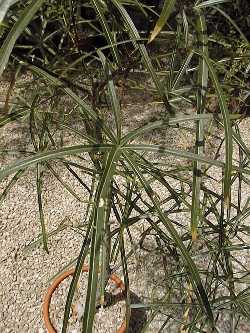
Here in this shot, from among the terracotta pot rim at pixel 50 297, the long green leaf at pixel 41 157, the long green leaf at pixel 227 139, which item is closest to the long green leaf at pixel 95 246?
the long green leaf at pixel 41 157

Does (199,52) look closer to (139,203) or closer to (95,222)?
(95,222)

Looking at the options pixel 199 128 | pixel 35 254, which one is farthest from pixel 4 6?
pixel 35 254

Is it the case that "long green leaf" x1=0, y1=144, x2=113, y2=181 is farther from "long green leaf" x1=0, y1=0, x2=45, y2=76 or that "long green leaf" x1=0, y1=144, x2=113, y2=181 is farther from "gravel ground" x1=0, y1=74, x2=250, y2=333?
"gravel ground" x1=0, y1=74, x2=250, y2=333

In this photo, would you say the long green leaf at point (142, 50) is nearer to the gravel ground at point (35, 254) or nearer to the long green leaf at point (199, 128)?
the long green leaf at point (199, 128)

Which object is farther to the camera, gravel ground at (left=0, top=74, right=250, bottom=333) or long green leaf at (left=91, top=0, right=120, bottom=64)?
gravel ground at (left=0, top=74, right=250, bottom=333)

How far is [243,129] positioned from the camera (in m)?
2.36

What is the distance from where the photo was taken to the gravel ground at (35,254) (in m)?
1.47

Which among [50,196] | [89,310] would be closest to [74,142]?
[50,196]

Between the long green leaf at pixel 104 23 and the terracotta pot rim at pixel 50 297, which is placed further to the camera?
the terracotta pot rim at pixel 50 297

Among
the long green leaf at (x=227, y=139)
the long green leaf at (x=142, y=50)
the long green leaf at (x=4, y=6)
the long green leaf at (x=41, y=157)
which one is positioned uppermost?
the long green leaf at (x=142, y=50)

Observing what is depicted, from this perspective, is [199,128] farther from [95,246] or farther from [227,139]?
[95,246]

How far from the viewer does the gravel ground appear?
147 centimetres

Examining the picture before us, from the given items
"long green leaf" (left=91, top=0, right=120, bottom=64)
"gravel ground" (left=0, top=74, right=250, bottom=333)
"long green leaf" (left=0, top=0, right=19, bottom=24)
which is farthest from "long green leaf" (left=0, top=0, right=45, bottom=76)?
"gravel ground" (left=0, top=74, right=250, bottom=333)

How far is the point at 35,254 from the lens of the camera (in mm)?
1657
